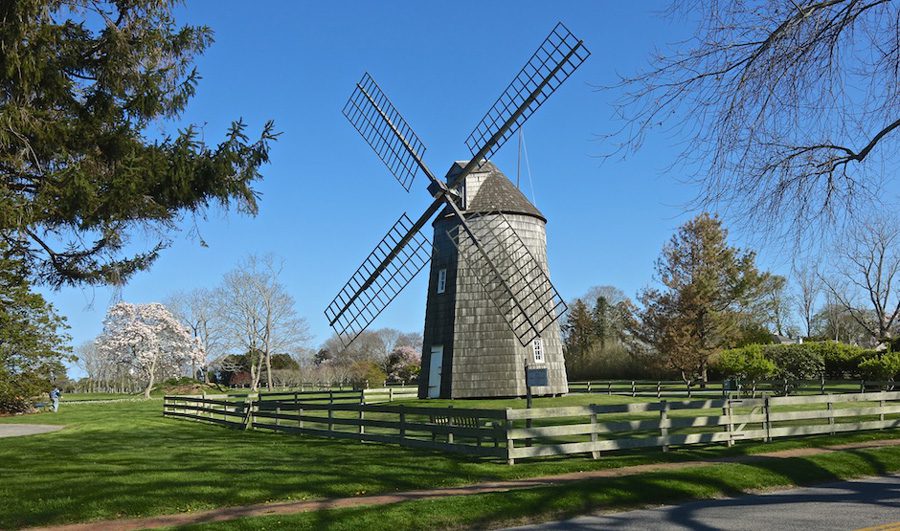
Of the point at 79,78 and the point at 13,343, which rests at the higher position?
the point at 79,78

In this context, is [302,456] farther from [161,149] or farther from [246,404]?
[246,404]

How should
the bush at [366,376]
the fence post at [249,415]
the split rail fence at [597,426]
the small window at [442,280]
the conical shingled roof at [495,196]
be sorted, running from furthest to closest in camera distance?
the bush at [366,376], the small window at [442,280], the conical shingled roof at [495,196], the fence post at [249,415], the split rail fence at [597,426]

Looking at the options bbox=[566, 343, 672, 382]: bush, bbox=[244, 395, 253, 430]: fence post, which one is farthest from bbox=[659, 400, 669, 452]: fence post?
bbox=[566, 343, 672, 382]: bush

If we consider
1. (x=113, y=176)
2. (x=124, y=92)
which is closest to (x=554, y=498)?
(x=113, y=176)

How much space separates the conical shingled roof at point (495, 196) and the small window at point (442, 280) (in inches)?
99.6

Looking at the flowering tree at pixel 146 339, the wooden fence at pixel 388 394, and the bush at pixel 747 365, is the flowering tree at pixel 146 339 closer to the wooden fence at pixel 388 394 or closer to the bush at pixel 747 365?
the wooden fence at pixel 388 394

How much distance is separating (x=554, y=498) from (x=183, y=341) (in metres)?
71.1

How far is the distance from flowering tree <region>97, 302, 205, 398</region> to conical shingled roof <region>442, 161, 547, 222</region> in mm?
49269

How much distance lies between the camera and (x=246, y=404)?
81.7 feet

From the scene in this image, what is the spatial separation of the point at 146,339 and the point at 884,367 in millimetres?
63031

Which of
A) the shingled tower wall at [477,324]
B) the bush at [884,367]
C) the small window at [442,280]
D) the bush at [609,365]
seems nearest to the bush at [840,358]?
the bush at [884,367]

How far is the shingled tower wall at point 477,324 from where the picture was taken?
27766 millimetres

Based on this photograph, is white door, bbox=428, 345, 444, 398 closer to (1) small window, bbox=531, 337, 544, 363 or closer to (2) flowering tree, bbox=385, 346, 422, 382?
(1) small window, bbox=531, 337, 544, 363

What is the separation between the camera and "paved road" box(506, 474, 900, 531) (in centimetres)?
804
